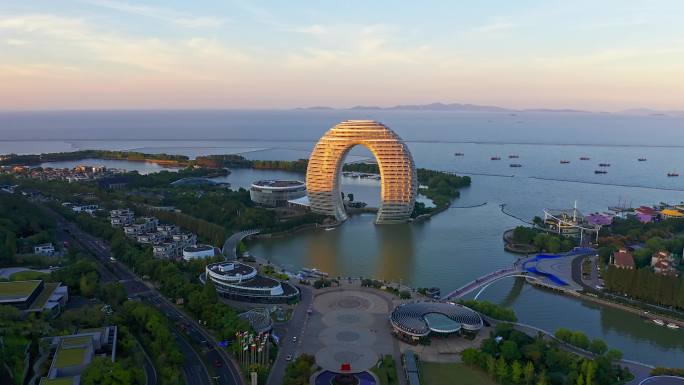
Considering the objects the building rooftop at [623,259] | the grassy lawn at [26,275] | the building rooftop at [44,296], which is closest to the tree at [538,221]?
the building rooftop at [623,259]

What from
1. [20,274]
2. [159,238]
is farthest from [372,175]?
[20,274]

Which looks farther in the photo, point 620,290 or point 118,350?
point 620,290

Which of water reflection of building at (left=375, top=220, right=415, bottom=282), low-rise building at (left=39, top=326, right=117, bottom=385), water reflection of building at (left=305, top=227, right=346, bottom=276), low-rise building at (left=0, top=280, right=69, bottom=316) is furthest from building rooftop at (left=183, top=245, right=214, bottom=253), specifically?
low-rise building at (left=39, top=326, right=117, bottom=385)

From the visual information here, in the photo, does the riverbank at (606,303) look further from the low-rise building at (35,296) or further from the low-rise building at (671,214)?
the low-rise building at (35,296)

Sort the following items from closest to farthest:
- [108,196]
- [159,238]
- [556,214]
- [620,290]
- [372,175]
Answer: [620,290] → [159,238] → [556,214] → [108,196] → [372,175]

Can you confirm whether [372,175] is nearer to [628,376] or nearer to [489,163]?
[489,163]

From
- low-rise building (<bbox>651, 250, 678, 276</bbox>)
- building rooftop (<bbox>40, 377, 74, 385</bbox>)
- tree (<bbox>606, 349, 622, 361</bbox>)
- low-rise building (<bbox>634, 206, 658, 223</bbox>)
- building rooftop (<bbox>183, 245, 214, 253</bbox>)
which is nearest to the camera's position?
building rooftop (<bbox>40, 377, 74, 385</bbox>)

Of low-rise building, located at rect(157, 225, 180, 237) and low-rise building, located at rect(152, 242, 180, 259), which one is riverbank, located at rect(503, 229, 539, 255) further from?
low-rise building, located at rect(157, 225, 180, 237)
